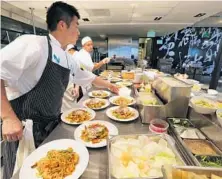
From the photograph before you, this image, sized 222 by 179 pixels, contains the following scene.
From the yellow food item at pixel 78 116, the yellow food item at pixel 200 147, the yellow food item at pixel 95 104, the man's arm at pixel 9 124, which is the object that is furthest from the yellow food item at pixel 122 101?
the man's arm at pixel 9 124

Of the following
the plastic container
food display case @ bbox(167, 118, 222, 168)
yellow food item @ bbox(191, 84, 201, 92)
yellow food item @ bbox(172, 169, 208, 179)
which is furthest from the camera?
yellow food item @ bbox(191, 84, 201, 92)

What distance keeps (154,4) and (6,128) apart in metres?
3.62

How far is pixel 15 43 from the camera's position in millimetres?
991

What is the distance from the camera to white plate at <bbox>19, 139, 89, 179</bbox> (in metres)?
0.71

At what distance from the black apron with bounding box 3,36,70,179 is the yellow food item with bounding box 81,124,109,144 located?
1.14 ft

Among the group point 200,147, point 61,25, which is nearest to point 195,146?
point 200,147

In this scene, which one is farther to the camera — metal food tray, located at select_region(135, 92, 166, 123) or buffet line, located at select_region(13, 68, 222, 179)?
metal food tray, located at select_region(135, 92, 166, 123)

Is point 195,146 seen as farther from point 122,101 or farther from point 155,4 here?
point 155,4

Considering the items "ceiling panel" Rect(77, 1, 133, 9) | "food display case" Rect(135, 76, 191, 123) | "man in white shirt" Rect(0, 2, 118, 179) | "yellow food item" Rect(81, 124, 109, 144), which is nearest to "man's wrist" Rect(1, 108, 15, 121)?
"man in white shirt" Rect(0, 2, 118, 179)

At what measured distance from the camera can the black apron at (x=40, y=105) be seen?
109 cm

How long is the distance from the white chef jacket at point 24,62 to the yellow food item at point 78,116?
41 centimetres

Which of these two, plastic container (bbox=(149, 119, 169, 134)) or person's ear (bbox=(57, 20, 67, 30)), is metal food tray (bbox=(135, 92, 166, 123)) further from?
person's ear (bbox=(57, 20, 67, 30))

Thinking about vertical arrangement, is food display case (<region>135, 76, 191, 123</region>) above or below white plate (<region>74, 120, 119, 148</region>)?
above

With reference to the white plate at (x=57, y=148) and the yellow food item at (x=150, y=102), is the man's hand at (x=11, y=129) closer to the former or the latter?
the white plate at (x=57, y=148)
